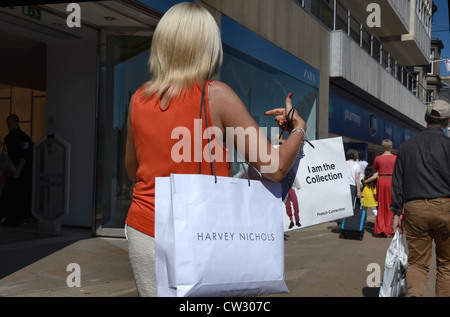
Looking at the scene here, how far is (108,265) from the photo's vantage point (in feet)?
19.2

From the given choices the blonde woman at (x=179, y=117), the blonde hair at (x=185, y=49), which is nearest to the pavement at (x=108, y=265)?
the blonde woman at (x=179, y=117)

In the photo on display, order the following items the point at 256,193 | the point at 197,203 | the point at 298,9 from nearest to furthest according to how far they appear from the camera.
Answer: the point at 197,203, the point at 256,193, the point at 298,9

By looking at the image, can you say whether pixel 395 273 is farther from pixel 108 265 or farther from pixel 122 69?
pixel 122 69

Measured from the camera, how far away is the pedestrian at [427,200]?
12.8 feet

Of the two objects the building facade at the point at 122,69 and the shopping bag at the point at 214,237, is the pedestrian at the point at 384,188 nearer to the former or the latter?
the building facade at the point at 122,69

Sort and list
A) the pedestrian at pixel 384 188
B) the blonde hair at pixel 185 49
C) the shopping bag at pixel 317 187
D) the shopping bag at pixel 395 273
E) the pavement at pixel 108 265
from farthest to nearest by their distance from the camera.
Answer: the pedestrian at pixel 384 188 → the pavement at pixel 108 265 → the shopping bag at pixel 395 273 → the shopping bag at pixel 317 187 → the blonde hair at pixel 185 49

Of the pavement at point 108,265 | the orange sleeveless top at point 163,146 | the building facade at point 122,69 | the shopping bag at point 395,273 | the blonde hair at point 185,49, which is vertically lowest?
the pavement at point 108,265

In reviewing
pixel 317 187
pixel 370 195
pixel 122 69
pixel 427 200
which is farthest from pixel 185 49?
pixel 370 195

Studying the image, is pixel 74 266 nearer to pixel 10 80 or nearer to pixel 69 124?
pixel 69 124

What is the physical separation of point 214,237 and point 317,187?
72 centimetres

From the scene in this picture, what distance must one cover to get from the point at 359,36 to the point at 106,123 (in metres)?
11.9

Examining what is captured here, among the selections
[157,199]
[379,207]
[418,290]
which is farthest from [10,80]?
[157,199]

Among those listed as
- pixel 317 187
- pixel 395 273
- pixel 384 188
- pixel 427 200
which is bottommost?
pixel 395 273

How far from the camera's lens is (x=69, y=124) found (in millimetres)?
8617
